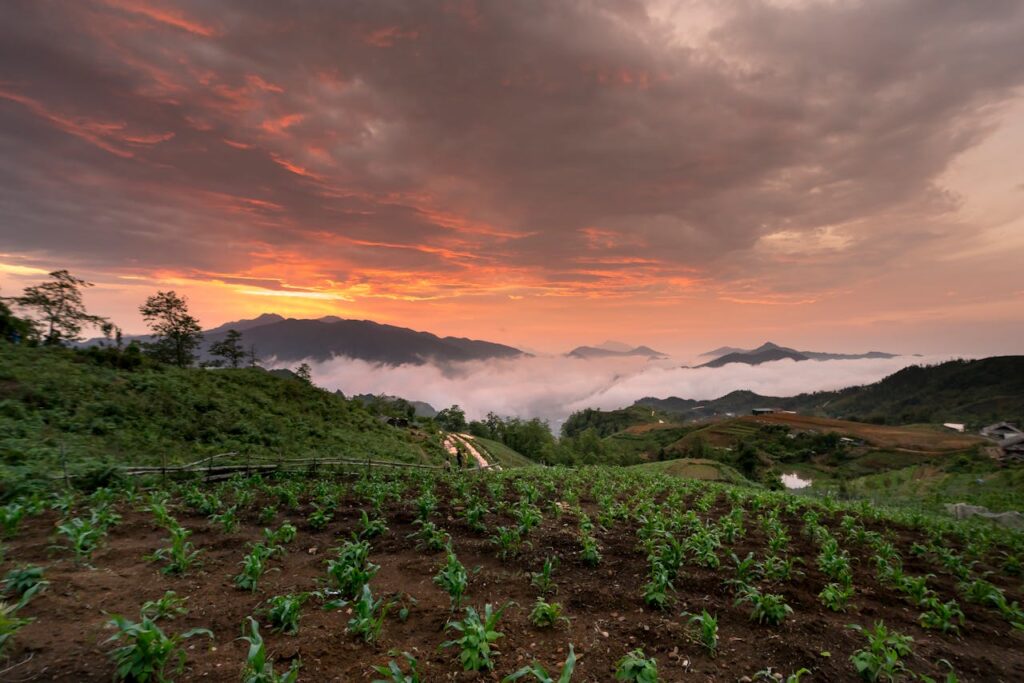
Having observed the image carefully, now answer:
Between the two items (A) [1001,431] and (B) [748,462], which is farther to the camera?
(A) [1001,431]

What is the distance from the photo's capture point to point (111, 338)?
52969 mm

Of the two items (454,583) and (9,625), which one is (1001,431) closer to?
(454,583)

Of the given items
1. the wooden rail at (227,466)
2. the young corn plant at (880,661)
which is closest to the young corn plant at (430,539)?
the young corn plant at (880,661)

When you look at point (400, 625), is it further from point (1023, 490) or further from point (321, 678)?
point (1023, 490)

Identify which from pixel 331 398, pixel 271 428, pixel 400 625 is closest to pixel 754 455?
pixel 331 398

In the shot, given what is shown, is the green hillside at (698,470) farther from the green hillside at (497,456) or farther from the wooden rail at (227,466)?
the wooden rail at (227,466)

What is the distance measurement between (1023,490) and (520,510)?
45408mm

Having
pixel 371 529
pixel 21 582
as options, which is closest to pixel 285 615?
pixel 21 582

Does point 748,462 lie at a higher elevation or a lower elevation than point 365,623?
lower

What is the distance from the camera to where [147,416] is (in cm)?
2498

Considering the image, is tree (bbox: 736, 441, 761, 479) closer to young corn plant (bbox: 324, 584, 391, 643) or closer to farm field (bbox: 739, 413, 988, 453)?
farm field (bbox: 739, 413, 988, 453)

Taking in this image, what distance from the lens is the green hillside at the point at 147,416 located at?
61.0 feet

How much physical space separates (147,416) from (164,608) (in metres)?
24.6

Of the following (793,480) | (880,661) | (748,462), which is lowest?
(793,480)
